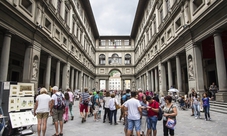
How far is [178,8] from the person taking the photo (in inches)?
609

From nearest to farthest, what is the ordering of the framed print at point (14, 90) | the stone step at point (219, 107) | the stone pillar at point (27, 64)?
the framed print at point (14, 90) < the stone step at point (219, 107) < the stone pillar at point (27, 64)

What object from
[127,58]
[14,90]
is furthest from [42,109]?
[127,58]

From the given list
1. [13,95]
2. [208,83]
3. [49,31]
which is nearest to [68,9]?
[49,31]

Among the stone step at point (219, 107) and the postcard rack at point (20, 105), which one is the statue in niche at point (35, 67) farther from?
the stone step at point (219, 107)

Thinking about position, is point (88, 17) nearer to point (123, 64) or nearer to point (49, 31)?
point (123, 64)

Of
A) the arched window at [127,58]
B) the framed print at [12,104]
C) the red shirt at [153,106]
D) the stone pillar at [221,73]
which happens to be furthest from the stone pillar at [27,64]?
the arched window at [127,58]

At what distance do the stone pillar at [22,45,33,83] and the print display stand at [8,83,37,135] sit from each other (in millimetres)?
6186

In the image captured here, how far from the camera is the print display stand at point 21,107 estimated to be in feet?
18.9

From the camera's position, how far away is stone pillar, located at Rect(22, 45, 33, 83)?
1198cm

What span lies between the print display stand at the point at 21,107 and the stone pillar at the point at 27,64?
20.3 feet

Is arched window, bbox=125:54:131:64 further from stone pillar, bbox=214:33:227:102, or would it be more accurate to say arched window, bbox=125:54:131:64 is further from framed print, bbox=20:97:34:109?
framed print, bbox=20:97:34:109

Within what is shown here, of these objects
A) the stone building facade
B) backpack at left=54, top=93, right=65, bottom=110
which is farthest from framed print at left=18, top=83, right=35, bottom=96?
the stone building facade

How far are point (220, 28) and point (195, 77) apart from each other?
4.50m

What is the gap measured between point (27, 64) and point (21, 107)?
6.94 metres
